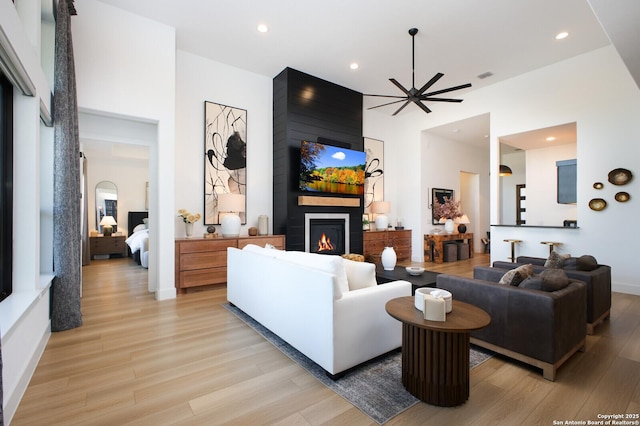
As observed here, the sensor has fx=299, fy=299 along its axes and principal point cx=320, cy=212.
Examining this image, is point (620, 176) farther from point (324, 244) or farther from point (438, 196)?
point (324, 244)

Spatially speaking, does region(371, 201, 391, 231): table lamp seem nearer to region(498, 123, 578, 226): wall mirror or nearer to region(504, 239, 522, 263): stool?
region(498, 123, 578, 226): wall mirror

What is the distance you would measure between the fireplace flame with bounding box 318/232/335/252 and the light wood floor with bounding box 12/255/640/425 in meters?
2.86

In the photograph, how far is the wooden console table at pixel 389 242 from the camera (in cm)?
660

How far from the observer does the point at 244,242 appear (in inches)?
186

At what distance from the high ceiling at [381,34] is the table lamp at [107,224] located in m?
5.13

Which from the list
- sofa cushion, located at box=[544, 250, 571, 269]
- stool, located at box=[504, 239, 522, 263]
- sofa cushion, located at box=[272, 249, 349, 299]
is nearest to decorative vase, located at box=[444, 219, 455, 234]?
stool, located at box=[504, 239, 522, 263]

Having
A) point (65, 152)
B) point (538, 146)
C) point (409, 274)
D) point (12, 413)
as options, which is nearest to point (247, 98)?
point (65, 152)

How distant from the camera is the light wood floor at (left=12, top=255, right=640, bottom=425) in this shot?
1693 mm

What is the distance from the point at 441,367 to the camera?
1778mm

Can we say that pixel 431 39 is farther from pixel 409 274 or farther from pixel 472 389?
pixel 472 389

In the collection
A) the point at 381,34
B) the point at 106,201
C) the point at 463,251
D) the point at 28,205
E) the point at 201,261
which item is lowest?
the point at 463,251

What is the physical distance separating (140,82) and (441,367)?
455 centimetres

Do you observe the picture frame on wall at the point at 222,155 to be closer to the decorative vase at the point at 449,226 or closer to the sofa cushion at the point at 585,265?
the sofa cushion at the point at 585,265

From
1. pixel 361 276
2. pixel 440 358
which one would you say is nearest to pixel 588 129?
pixel 361 276
